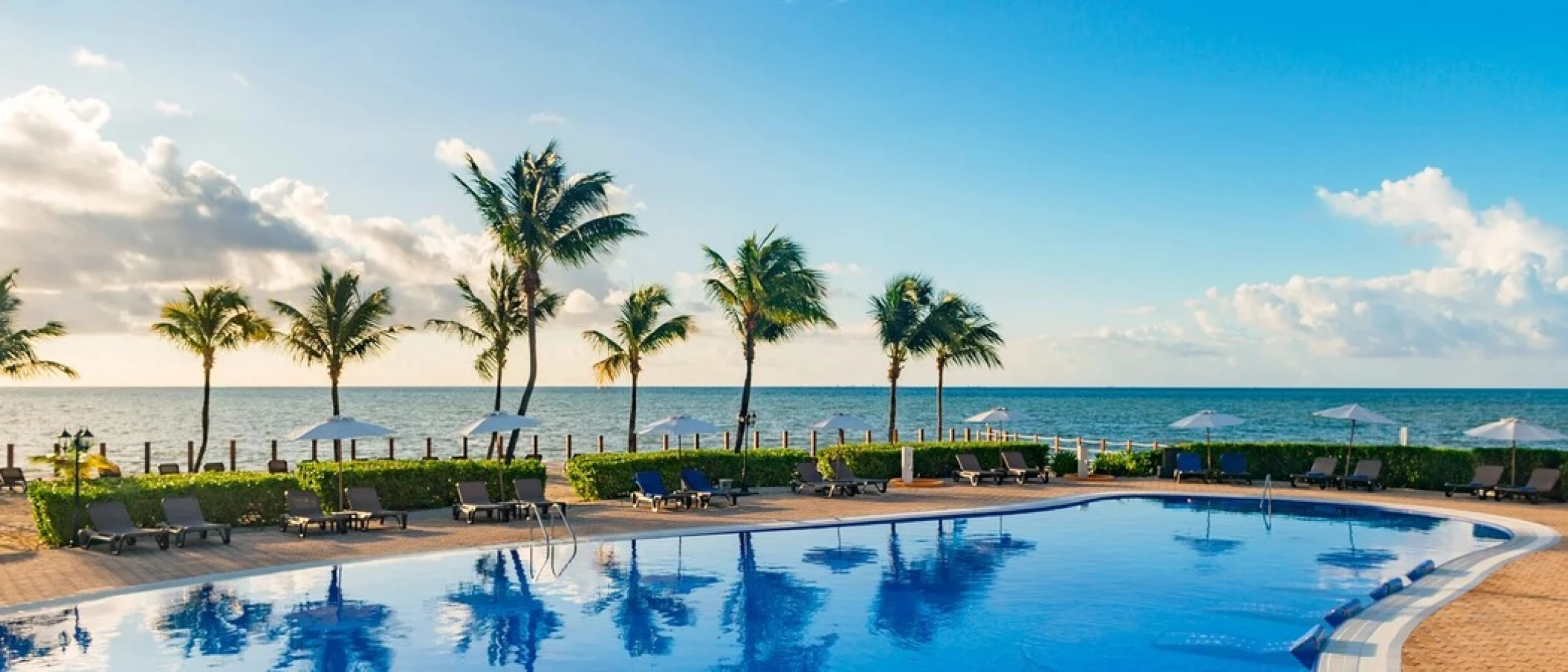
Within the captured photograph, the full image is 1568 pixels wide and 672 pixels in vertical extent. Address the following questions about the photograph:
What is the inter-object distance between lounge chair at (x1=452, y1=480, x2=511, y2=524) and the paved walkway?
379 millimetres

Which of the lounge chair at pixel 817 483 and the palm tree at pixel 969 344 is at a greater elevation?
the palm tree at pixel 969 344

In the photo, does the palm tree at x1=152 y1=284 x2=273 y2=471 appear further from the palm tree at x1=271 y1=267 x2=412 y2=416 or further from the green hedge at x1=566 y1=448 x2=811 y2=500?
the green hedge at x1=566 y1=448 x2=811 y2=500

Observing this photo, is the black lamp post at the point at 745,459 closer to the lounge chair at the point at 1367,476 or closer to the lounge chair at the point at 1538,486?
the lounge chair at the point at 1367,476

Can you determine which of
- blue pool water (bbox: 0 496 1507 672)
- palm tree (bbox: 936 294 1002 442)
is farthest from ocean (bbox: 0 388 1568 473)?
blue pool water (bbox: 0 496 1507 672)

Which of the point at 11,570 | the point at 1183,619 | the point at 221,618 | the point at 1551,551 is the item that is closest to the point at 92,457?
the point at 11,570

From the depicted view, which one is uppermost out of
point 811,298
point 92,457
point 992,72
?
point 992,72

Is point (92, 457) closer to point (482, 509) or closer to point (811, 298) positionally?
point (482, 509)

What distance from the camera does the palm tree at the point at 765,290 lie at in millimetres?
33562

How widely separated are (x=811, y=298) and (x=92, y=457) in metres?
19.7

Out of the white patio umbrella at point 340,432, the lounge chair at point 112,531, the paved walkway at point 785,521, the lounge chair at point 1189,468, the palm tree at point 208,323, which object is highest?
the palm tree at point 208,323

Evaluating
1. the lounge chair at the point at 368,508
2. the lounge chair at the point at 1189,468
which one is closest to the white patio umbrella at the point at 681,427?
the lounge chair at the point at 368,508

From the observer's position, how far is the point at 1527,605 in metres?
14.4

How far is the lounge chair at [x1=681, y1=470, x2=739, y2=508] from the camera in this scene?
2577 centimetres

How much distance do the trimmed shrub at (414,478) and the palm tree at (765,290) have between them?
31.6 feet
